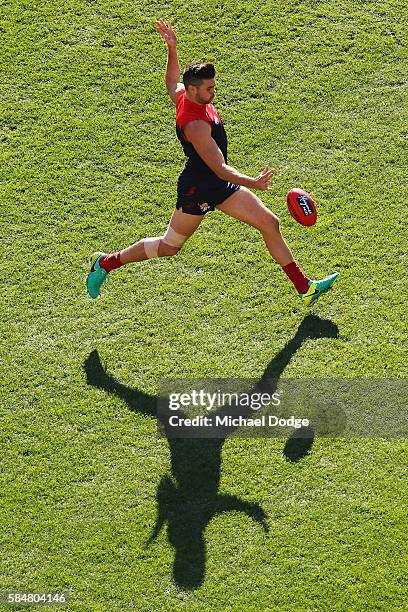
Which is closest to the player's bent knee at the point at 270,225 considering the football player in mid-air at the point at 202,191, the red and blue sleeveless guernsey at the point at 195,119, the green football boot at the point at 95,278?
the football player in mid-air at the point at 202,191

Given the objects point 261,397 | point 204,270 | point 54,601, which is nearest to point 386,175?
point 204,270

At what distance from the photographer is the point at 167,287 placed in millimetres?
10031

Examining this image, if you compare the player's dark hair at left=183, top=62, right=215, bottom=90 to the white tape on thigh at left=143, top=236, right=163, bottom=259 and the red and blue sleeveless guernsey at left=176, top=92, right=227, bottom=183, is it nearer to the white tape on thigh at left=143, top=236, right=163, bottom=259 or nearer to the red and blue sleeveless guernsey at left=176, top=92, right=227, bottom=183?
the red and blue sleeveless guernsey at left=176, top=92, right=227, bottom=183

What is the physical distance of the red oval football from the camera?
9625mm

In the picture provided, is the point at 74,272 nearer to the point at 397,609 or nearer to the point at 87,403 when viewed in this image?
the point at 87,403

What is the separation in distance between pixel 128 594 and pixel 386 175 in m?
5.09

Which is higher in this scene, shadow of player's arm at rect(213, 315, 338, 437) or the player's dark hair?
the player's dark hair

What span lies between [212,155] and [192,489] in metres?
2.66

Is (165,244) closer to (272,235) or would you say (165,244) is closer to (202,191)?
(202,191)

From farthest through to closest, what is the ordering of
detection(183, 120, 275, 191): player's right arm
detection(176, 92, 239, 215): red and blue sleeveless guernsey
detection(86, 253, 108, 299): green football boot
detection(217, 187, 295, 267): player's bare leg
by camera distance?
1. detection(86, 253, 108, 299): green football boot
2. detection(217, 187, 295, 267): player's bare leg
3. detection(176, 92, 239, 215): red and blue sleeveless guernsey
4. detection(183, 120, 275, 191): player's right arm

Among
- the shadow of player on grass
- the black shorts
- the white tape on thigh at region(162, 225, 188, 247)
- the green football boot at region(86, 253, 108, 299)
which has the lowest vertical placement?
the shadow of player on grass

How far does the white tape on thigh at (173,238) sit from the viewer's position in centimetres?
956

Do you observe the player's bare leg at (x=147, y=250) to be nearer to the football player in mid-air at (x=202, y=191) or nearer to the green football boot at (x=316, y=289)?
the football player in mid-air at (x=202, y=191)

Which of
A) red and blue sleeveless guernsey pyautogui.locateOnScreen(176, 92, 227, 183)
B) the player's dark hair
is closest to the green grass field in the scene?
red and blue sleeveless guernsey pyautogui.locateOnScreen(176, 92, 227, 183)
